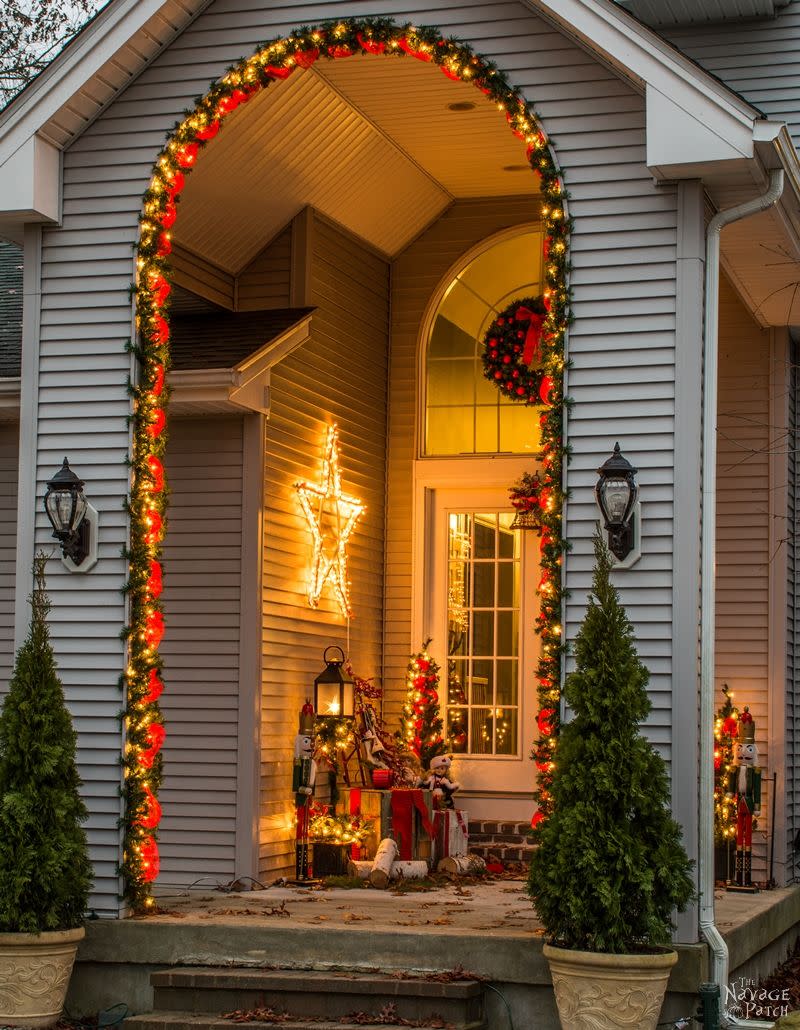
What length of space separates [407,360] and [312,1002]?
6.19 metres

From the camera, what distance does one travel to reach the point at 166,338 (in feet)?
27.9

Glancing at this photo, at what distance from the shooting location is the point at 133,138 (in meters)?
8.53

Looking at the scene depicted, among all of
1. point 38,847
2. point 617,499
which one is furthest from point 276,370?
point 38,847

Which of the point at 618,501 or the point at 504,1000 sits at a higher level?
the point at 618,501

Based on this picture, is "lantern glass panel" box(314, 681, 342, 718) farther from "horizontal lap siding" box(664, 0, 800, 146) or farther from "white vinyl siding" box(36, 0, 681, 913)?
"horizontal lap siding" box(664, 0, 800, 146)

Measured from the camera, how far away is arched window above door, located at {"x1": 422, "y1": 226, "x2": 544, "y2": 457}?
12.1m

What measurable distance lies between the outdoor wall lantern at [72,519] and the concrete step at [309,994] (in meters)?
2.23

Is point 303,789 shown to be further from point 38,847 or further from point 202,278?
point 202,278

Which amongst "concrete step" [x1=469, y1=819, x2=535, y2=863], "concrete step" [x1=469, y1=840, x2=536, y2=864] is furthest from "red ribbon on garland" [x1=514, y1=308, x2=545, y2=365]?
"concrete step" [x1=469, y1=840, x2=536, y2=864]

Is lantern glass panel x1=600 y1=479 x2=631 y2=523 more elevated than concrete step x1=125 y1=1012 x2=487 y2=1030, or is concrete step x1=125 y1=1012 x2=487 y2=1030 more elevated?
lantern glass panel x1=600 y1=479 x2=631 y2=523

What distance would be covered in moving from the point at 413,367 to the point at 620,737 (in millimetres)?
6003

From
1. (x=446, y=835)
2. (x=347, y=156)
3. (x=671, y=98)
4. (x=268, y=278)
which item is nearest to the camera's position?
(x=671, y=98)

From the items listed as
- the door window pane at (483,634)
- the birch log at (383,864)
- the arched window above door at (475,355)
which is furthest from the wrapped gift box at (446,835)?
the arched window above door at (475,355)

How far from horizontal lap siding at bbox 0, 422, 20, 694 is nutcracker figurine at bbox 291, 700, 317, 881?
2291mm
